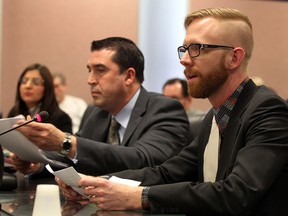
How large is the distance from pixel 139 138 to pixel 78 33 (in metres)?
4.44

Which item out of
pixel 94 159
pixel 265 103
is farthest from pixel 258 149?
pixel 94 159

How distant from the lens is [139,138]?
285cm

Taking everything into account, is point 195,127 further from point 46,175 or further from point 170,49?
point 170,49

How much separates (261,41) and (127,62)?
4393mm

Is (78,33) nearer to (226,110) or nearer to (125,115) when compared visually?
(125,115)

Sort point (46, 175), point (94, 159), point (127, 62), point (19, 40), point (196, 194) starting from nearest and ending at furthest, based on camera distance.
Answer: point (196, 194) < point (94, 159) < point (46, 175) < point (127, 62) < point (19, 40)

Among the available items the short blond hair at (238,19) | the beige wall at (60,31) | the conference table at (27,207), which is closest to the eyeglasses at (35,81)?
the beige wall at (60,31)

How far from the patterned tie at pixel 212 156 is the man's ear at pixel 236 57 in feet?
0.77

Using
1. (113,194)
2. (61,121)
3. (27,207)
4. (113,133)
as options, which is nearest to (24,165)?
(113,133)

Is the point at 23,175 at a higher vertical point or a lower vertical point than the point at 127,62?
lower

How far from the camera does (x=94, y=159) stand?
262 cm

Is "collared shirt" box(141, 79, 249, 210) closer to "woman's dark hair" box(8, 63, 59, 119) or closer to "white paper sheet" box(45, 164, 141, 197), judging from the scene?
"white paper sheet" box(45, 164, 141, 197)

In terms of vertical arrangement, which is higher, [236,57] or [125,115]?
[236,57]

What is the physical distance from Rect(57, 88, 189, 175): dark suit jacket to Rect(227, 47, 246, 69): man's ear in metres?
0.76
